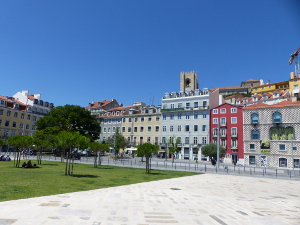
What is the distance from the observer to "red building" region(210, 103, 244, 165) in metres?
55.6

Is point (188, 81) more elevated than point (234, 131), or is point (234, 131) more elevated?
point (188, 81)

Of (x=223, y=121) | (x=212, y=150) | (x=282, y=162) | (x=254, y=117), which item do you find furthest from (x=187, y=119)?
(x=282, y=162)

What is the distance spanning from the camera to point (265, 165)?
4988cm

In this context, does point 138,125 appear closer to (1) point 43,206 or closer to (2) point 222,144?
(2) point 222,144

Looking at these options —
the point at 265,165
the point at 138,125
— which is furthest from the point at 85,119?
the point at 265,165

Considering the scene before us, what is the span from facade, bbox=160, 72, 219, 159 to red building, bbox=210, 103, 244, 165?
7.02 ft

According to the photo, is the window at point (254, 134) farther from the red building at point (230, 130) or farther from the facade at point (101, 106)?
the facade at point (101, 106)

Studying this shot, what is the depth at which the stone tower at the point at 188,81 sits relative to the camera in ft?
318

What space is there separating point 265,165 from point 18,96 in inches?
3118

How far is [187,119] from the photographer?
64938mm

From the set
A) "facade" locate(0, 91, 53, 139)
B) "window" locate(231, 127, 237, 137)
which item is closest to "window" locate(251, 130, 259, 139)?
"window" locate(231, 127, 237, 137)

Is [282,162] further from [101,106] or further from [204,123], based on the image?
[101,106]

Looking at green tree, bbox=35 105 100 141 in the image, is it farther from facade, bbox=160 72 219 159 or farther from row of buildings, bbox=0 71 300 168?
facade, bbox=160 72 219 159

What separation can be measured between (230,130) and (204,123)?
719cm
